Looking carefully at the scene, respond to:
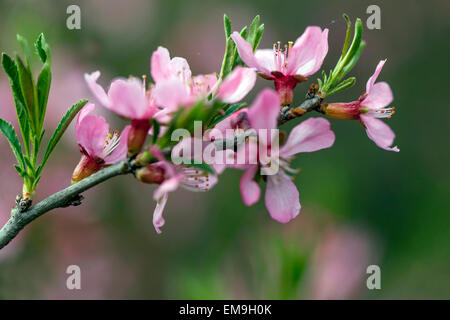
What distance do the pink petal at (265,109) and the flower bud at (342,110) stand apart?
370 millimetres

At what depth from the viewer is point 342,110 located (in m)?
1.37

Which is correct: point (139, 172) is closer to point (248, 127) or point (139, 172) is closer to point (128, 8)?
point (248, 127)

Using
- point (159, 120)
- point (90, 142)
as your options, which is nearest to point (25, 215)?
point (90, 142)

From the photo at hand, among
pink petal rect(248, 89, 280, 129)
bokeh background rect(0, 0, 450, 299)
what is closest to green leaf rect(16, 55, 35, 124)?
pink petal rect(248, 89, 280, 129)

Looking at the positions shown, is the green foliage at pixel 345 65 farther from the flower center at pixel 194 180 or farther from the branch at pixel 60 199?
the branch at pixel 60 199

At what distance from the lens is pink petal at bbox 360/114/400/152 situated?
49.0 inches

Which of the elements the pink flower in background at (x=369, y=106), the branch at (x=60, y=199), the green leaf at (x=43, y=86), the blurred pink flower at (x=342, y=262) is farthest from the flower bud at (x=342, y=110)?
the blurred pink flower at (x=342, y=262)

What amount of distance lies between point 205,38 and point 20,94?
516 centimetres

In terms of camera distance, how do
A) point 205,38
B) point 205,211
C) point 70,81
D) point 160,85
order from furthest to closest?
point 205,38 < point 205,211 < point 70,81 < point 160,85

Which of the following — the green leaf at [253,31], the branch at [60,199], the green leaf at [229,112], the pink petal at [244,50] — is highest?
the green leaf at [253,31]

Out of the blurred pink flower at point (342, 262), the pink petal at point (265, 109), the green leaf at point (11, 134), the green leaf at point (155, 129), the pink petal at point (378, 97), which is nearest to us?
the pink petal at point (265, 109)

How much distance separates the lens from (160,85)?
40.8 inches

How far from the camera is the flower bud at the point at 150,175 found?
3.68 ft

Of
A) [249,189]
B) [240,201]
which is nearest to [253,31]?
[249,189]
